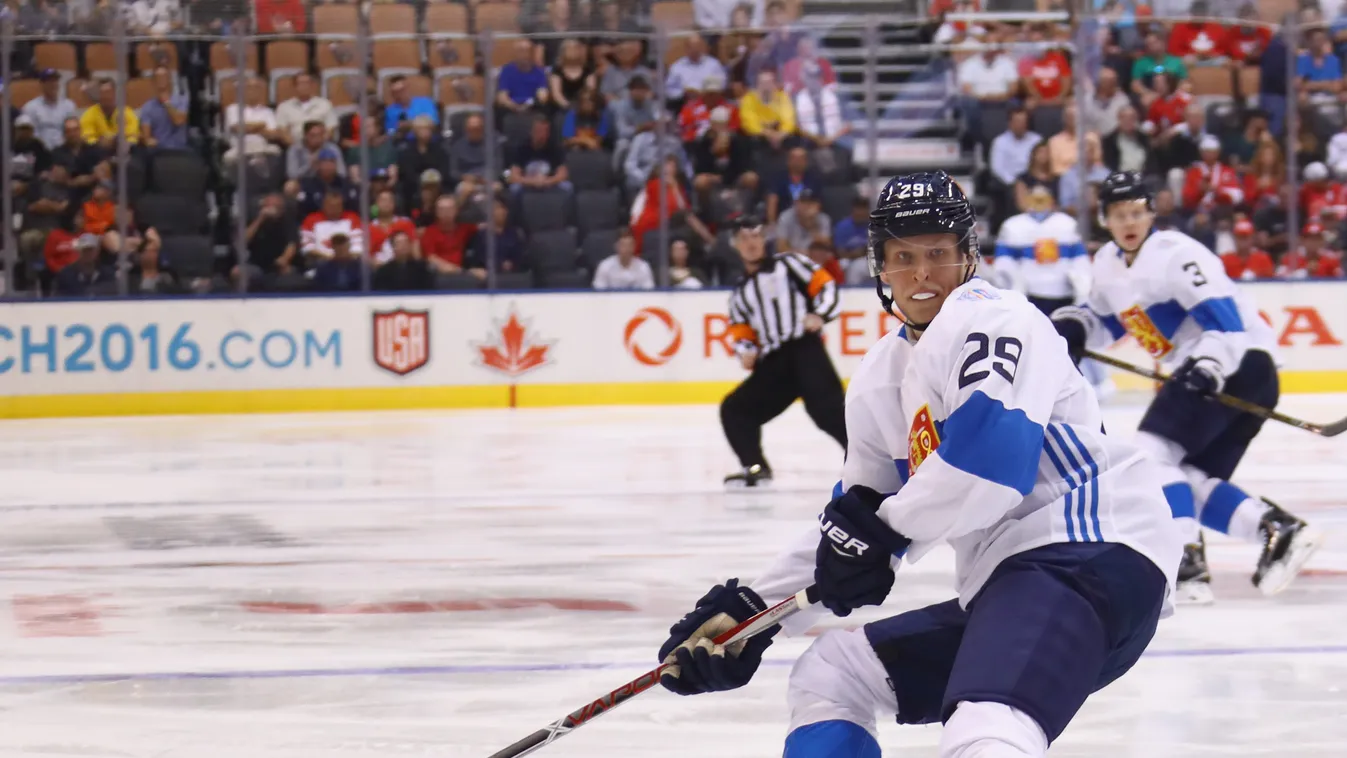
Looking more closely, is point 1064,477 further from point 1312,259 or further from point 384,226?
point 1312,259

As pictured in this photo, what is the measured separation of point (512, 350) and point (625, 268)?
0.83 metres

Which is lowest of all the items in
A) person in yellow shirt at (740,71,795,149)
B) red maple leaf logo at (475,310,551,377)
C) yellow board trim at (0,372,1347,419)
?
yellow board trim at (0,372,1347,419)

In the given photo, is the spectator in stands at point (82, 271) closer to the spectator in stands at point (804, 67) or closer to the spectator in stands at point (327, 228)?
the spectator in stands at point (327, 228)

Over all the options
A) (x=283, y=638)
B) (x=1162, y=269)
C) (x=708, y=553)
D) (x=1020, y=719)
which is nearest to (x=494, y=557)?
(x=708, y=553)

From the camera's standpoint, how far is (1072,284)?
9.57 metres

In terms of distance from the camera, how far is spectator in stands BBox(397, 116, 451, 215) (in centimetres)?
1047

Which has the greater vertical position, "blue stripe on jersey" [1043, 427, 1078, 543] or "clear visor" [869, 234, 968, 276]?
"clear visor" [869, 234, 968, 276]

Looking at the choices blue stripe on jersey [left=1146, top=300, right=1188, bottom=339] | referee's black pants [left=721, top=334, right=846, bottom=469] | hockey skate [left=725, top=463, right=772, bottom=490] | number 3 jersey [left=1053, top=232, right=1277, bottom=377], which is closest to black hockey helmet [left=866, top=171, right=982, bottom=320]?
number 3 jersey [left=1053, top=232, right=1277, bottom=377]

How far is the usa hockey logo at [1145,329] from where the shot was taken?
4762 mm

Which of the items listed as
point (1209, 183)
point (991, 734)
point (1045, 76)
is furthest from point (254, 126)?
point (991, 734)

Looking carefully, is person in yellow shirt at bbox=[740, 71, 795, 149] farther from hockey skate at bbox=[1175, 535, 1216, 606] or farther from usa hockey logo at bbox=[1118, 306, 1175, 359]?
hockey skate at bbox=[1175, 535, 1216, 606]

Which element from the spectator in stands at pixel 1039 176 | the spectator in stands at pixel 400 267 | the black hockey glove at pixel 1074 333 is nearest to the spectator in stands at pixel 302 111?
the spectator in stands at pixel 400 267

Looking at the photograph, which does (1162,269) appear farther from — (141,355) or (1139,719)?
(141,355)

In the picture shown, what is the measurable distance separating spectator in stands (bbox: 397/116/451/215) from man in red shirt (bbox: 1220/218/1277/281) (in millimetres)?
4720
